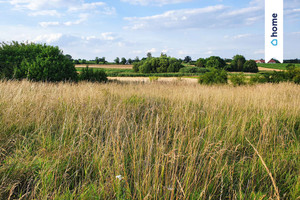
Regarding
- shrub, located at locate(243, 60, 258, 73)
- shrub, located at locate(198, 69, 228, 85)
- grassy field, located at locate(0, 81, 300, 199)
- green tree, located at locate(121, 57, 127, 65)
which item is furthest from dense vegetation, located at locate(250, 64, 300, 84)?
green tree, located at locate(121, 57, 127, 65)

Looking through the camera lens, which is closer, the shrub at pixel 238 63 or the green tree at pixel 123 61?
the shrub at pixel 238 63

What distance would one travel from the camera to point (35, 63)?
11.7 metres

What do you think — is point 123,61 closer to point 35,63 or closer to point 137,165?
point 35,63

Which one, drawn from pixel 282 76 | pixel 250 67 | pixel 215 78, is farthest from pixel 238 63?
pixel 215 78

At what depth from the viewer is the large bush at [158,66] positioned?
47812 millimetres

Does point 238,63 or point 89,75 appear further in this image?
point 238,63

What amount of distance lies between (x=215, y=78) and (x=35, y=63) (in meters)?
10.4

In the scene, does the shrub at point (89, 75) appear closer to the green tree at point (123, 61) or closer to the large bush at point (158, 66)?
the large bush at point (158, 66)

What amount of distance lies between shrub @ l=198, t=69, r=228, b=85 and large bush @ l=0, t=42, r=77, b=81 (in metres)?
8.10

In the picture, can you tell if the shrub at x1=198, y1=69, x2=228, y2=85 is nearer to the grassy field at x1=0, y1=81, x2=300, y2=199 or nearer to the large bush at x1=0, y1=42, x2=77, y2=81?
the large bush at x1=0, y1=42, x2=77, y2=81

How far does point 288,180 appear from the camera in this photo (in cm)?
289

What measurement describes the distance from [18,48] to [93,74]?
15.0 feet

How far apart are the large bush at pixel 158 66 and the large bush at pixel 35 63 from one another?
34920mm

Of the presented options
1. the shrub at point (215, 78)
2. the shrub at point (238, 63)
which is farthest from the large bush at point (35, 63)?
the shrub at point (238, 63)
